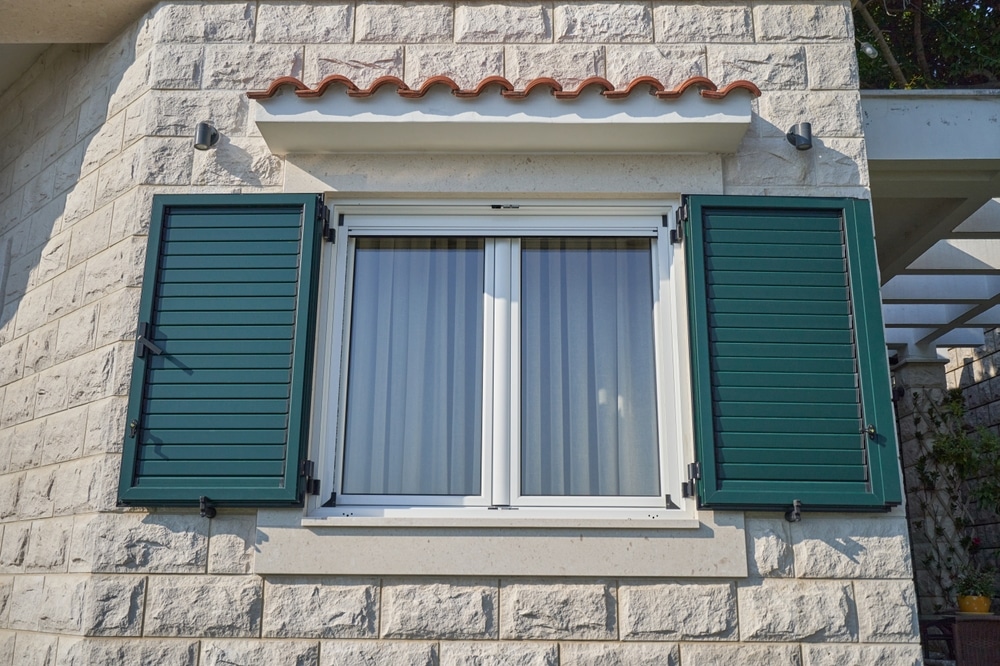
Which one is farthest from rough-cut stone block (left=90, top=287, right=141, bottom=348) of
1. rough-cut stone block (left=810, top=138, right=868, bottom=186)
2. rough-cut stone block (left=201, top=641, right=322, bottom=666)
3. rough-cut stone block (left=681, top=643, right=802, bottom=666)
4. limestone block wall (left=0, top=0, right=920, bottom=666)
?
rough-cut stone block (left=810, top=138, right=868, bottom=186)

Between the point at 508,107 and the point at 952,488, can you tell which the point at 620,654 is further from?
the point at 952,488

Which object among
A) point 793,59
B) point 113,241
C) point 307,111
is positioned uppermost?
point 793,59

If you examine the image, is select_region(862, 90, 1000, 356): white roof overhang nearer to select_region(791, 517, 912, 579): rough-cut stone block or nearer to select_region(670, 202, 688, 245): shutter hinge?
select_region(670, 202, 688, 245): shutter hinge

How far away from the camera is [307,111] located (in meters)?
4.07

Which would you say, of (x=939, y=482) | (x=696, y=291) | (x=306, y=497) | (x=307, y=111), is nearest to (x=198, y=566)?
(x=306, y=497)

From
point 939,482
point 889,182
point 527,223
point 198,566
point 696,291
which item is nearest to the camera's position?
point 198,566

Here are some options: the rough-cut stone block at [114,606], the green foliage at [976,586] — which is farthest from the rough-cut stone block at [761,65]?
the green foliage at [976,586]

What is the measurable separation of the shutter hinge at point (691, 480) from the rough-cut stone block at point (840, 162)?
1.46m

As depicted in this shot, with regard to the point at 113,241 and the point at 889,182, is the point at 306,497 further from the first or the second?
the point at 889,182

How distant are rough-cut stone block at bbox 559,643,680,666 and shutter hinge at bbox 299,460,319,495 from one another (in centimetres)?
119

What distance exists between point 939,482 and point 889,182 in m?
4.02

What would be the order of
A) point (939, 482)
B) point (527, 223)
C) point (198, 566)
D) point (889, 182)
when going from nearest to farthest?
point (198, 566) < point (527, 223) < point (889, 182) < point (939, 482)

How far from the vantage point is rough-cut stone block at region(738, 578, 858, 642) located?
3.72 meters

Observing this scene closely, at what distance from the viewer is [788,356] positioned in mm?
4012
